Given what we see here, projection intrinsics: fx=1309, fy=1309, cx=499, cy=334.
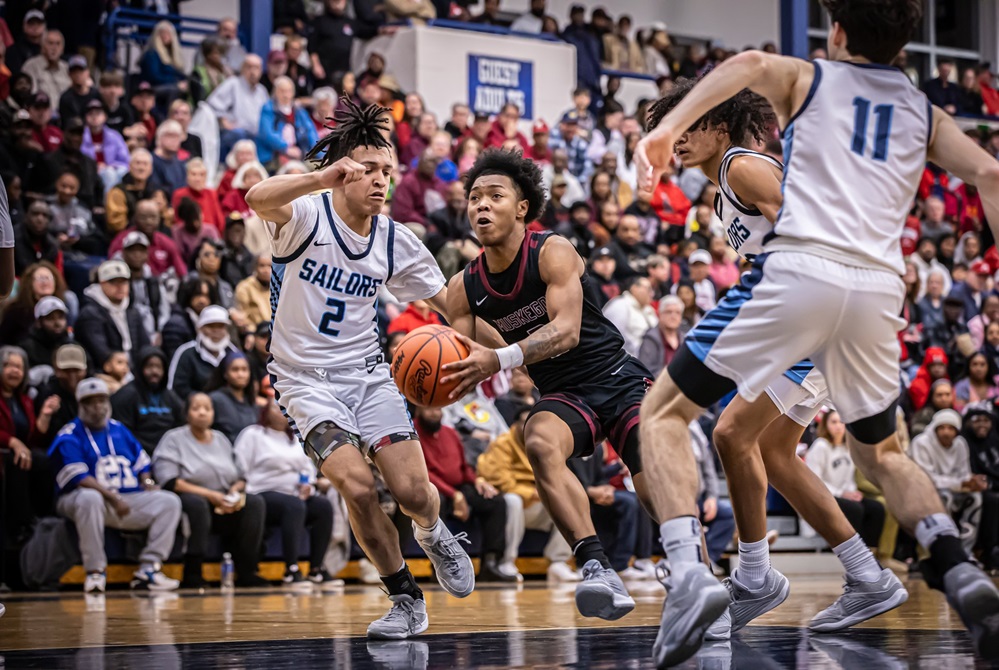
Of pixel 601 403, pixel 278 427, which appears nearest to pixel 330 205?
pixel 601 403

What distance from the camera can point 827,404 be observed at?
534cm

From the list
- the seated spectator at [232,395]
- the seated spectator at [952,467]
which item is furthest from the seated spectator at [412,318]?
the seated spectator at [952,467]

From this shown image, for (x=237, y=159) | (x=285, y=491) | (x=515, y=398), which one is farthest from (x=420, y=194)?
(x=285, y=491)

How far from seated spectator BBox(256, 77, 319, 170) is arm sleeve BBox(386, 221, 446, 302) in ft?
25.9

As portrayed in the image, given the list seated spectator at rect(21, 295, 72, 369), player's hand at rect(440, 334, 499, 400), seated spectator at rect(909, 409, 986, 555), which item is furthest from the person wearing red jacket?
player's hand at rect(440, 334, 499, 400)

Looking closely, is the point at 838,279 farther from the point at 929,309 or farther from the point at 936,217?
the point at 936,217

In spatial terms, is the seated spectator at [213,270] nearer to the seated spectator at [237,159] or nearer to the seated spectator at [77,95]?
the seated spectator at [237,159]

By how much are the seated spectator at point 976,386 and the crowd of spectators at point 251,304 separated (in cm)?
3

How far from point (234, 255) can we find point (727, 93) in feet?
28.4

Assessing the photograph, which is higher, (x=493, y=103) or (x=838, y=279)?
(x=493, y=103)

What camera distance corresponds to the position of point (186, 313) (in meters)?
11.1

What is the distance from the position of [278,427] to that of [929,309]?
8.35 metres

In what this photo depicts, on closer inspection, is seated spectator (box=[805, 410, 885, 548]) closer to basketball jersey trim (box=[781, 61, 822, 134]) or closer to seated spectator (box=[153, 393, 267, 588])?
seated spectator (box=[153, 393, 267, 588])

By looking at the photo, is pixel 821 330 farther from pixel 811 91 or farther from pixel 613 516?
pixel 613 516
